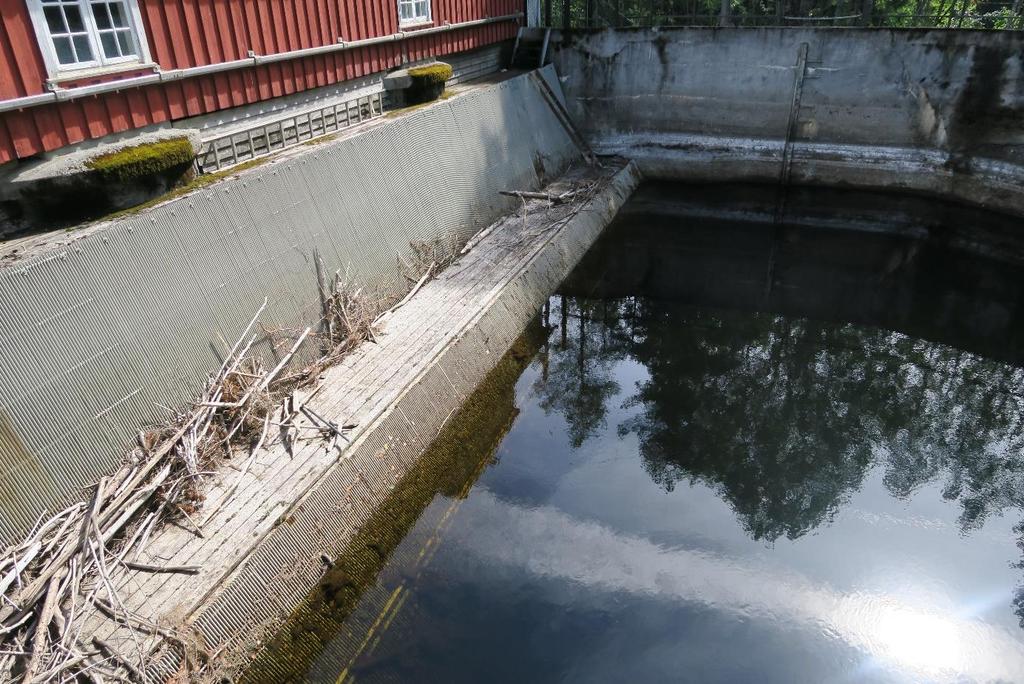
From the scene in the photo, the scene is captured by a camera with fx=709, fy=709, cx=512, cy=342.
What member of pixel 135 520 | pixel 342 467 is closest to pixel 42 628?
pixel 135 520

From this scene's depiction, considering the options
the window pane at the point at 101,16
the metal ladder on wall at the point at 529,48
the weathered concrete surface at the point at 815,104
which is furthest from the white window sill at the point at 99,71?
the weathered concrete surface at the point at 815,104

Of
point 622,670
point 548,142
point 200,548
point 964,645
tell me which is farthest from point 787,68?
point 200,548

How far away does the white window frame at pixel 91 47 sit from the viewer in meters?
5.98

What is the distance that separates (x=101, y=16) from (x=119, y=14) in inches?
7.9

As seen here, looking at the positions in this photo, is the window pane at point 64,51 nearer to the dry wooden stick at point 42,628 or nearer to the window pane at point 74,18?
the window pane at point 74,18

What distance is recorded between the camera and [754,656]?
5258 millimetres

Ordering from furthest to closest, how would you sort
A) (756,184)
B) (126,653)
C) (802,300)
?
1. (756,184)
2. (802,300)
3. (126,653)

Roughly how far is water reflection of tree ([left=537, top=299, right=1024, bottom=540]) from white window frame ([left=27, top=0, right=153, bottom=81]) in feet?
18.2

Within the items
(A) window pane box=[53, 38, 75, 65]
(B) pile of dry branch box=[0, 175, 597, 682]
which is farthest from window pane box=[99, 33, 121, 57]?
(B) pile of dry branch box=[0, 175, 597, 682]

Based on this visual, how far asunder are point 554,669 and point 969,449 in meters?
5.40

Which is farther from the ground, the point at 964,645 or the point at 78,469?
the point at 78,469

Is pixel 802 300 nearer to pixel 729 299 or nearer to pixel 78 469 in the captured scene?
pixel 729 299

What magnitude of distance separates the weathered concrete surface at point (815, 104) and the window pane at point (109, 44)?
35.2 ft

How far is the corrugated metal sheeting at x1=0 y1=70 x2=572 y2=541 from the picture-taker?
5023mm
